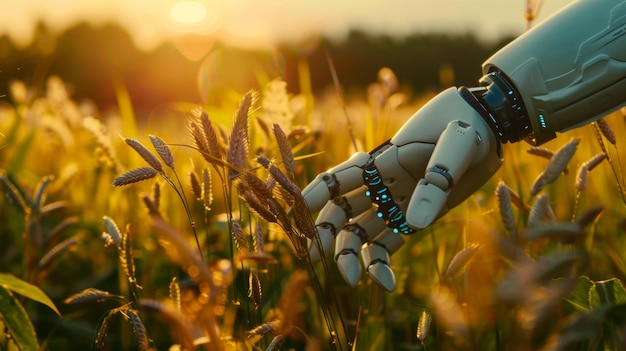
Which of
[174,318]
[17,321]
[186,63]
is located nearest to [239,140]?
[174,318]

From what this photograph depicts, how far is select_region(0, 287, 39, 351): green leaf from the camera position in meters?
1.26

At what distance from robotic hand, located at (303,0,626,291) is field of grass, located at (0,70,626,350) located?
0.07m

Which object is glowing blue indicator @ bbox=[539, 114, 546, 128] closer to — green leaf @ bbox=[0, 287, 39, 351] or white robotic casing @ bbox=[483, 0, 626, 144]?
white robotic casing @ bbox=[483, 0, 626, 144]

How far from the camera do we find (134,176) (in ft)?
3.41

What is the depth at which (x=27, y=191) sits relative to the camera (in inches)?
75.5

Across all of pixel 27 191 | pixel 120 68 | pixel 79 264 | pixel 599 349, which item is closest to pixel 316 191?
pixel 599 349

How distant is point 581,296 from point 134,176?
0.75m

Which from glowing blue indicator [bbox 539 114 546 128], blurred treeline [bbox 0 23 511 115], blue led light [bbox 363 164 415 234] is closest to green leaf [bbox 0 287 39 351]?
blue led light [bbox 363 164 415 234]

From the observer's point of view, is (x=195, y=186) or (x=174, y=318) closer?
(x=174, y=318)

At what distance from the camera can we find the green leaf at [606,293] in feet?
3.94

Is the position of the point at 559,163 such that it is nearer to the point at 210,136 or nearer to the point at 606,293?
the point at 606,293

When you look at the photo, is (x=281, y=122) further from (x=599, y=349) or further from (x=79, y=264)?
(x=79, y=264)

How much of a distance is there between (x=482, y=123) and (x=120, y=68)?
14325mm

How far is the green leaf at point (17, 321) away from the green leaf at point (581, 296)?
89 centimetres
